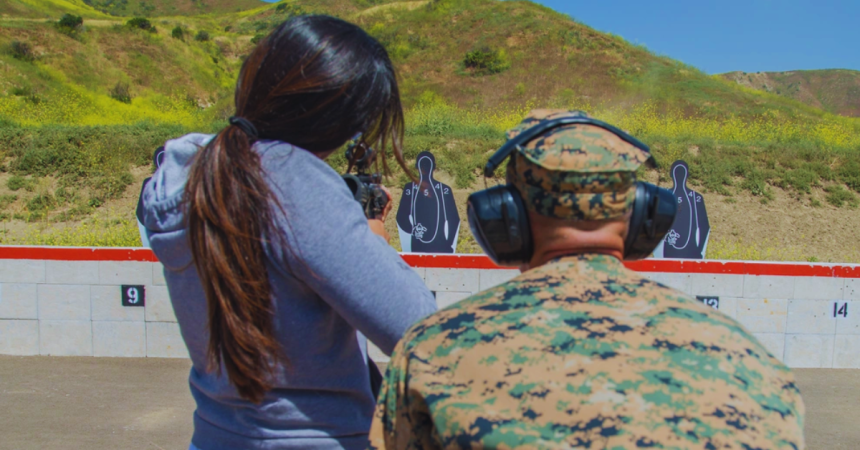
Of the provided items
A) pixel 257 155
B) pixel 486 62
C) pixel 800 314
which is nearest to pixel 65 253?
pixel 257 155

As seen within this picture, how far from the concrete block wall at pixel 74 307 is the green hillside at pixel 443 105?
341 cm

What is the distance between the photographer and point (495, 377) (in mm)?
861

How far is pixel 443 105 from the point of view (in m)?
25.8

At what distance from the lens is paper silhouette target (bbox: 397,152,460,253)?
10.1 m

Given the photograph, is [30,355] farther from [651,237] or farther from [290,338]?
[651,237]

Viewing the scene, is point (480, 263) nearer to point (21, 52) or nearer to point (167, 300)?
point (167, 300)

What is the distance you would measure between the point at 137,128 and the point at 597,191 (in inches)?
813

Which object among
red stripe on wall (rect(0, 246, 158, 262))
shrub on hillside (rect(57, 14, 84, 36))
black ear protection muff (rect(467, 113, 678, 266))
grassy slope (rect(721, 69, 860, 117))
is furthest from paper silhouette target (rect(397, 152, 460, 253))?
grassy slope (rect(721, 69, 860, 117))

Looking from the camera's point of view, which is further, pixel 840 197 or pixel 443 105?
pixel 443 105

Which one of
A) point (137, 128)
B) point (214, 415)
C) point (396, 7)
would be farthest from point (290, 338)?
point (396, 7)

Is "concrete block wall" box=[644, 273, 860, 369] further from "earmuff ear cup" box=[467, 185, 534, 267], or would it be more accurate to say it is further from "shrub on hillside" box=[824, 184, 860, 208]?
"shrub on hillside" box=[824, 184, 860, 208]

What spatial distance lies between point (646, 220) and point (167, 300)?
19.3ft

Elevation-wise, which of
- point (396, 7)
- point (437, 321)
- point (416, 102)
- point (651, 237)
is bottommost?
point (437, 321)

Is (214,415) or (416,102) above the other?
(416,102)
